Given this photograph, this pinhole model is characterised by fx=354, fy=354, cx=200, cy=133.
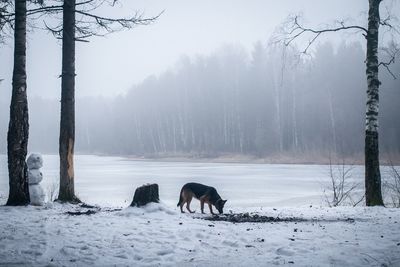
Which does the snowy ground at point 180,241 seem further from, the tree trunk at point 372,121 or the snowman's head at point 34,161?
the snowman's head at point 34,161

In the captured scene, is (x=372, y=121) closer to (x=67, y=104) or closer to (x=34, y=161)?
(x=67, y=104)

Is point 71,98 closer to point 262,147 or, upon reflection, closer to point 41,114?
point 262,147

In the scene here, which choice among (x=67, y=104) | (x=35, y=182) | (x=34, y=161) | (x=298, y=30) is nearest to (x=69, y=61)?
(x=67, y=104)

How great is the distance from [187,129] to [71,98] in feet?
155

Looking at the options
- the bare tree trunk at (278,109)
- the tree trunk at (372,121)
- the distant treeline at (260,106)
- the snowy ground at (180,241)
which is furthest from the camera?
the bare tree trunk at (278,109)

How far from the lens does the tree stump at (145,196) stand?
8.37 m

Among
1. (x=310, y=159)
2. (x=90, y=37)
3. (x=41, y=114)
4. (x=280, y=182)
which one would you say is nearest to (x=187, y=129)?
(x=310, y=159)

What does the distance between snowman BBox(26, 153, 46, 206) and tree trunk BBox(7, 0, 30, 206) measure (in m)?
1.17

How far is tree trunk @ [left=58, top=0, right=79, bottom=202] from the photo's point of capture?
408 inches

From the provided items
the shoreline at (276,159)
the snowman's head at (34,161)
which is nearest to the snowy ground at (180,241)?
the snowman's head at (34,161)

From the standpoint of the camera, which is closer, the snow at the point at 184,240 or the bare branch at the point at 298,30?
the snow at the point at 184,240

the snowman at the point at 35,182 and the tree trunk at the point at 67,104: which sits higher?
the tree trunk at the point at 67,104

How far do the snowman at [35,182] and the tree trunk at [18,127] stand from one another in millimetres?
1170

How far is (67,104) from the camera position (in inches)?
410
